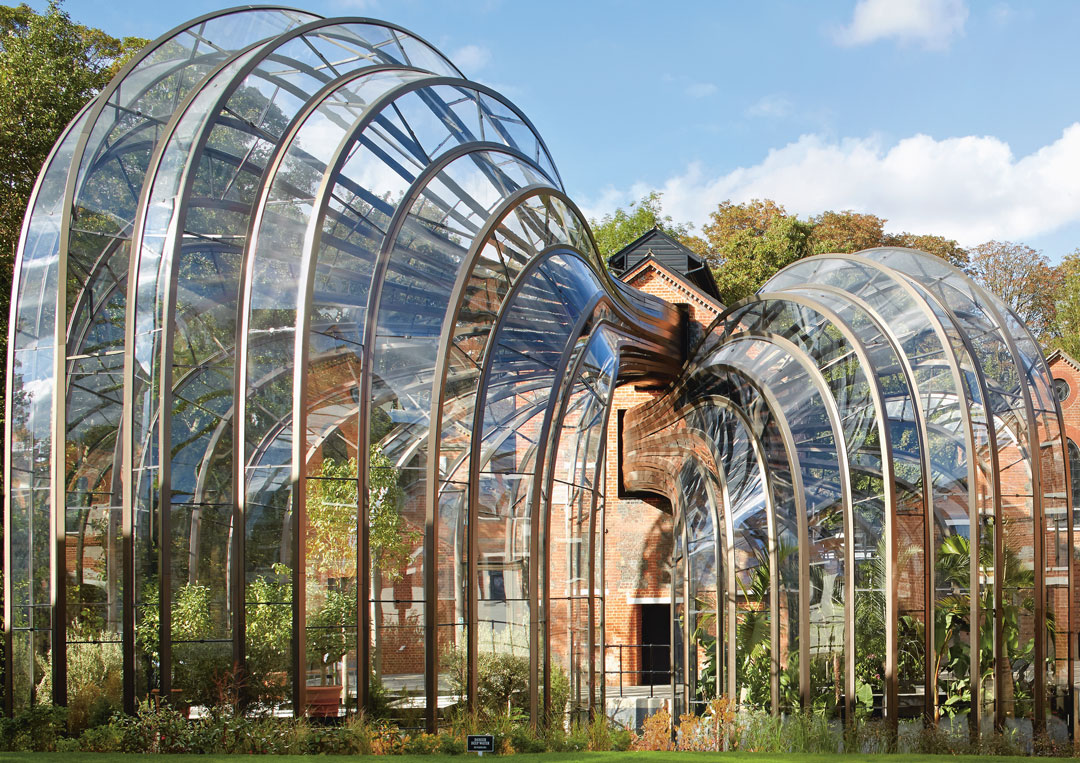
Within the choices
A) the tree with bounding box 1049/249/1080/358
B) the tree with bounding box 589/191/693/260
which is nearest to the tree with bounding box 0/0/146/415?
the tree with bounding box 589/191/693/260

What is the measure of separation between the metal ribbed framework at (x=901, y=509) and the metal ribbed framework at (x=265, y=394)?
4.11 m

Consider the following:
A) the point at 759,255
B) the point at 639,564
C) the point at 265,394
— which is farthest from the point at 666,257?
the point at 265,394

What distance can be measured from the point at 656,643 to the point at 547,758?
52.7 feet

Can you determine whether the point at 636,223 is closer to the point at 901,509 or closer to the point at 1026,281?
the point at 1026,281

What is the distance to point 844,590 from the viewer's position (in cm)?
1306

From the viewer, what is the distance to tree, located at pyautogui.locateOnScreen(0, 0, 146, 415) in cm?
1694

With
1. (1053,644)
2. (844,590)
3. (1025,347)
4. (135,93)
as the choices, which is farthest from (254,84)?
(1053,644)

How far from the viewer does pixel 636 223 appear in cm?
4472

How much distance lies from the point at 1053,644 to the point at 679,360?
8.74m

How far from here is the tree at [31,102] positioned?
1694 centimetres

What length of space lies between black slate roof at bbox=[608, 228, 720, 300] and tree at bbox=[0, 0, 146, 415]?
1359cm

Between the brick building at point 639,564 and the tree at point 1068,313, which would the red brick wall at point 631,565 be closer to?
the brick building at point 639,564

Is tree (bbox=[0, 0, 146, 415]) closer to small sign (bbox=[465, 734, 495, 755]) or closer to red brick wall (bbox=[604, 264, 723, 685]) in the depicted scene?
small sign (bbox=[465, 734, 495, 755])

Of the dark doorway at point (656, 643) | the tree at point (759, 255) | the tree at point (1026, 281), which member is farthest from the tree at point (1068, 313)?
the dark doorway at point (656, 643)
